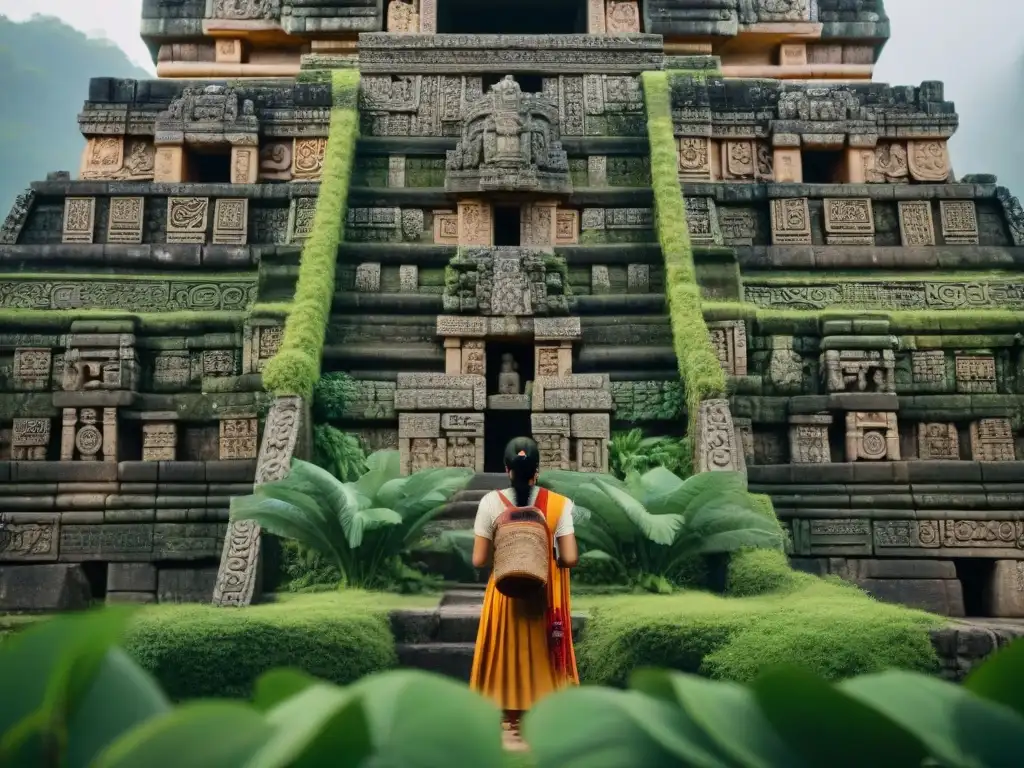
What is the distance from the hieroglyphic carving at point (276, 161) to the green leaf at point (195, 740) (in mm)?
12514

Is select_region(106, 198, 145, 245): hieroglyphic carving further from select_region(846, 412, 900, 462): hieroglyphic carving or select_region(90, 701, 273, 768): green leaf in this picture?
select_region(90, 701, 273, 768): green leaf

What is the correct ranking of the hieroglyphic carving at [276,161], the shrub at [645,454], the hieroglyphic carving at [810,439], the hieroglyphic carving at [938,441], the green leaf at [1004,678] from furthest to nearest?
the hieroglyphic carving at [276,161] → the hieroglyphic carving at [938,441] → the hieroglyphic carving at [810,439] → the shrub at [645,454] → the green leaf at [1004,678]

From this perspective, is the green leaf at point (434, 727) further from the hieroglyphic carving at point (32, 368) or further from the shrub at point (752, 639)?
the hieroglyphic carving at point (32, 368)

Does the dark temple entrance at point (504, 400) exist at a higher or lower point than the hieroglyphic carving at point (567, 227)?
lower

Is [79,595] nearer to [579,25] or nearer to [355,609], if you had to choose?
[355,609]

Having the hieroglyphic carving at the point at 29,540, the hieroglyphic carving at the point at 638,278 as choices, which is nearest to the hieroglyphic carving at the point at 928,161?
the hieroglyphic carving at the point at 638,278

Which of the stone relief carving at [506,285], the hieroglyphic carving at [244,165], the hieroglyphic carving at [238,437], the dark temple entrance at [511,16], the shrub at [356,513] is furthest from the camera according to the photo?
the dark temple entrance at [511,16]

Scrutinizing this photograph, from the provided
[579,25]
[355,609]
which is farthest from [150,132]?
[355,609]

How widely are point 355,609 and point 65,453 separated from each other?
4666 mm

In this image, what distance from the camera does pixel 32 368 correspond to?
9.95 m

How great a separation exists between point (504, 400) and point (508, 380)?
452 millimetres

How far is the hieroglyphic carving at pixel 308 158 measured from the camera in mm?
12961

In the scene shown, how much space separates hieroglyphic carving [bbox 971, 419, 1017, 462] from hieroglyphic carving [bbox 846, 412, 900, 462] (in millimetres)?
737

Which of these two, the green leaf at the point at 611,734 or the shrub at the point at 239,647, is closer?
the green leaf at the point at 611,734
